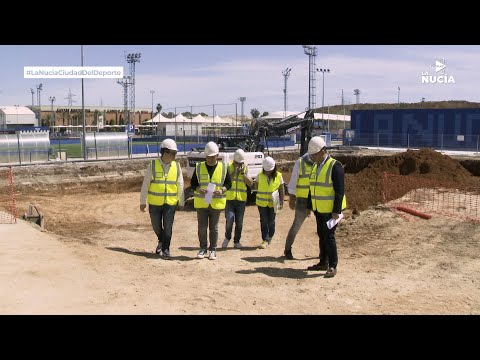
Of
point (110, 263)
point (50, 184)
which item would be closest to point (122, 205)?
point (50, 184)

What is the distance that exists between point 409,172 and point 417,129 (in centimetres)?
2650

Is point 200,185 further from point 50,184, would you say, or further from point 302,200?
point 50,184

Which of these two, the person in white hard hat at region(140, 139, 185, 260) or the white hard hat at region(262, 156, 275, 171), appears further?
the white hard hat at region(262, 156, 275, 171)

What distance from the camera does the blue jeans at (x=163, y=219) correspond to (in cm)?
894

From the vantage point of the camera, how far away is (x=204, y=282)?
748cm

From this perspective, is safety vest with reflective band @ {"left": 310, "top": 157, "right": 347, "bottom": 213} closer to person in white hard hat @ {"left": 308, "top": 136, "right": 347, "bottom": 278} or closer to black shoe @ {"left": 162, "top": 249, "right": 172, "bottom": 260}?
person in white hard hat @ {"left": 308, "top": 136, "right": 347, "bottom": 278}

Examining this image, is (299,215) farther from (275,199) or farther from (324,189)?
(324,189)

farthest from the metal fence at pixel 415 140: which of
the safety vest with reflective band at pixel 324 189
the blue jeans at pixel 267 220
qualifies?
the safety vest with reflective band at pixel 324 189

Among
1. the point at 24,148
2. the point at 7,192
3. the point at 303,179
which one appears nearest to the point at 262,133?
the point at 7,192

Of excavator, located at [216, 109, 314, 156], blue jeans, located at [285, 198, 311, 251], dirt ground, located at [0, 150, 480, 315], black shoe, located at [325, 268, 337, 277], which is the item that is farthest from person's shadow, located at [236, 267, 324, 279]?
excavator, located at [216, 109, 314, 156]

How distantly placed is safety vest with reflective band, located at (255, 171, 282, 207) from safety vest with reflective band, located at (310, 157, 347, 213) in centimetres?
230

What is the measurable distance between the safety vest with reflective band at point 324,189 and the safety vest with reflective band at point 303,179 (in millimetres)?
1301

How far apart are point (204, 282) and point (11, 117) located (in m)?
74.8

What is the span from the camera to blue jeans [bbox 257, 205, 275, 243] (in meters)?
10.3
